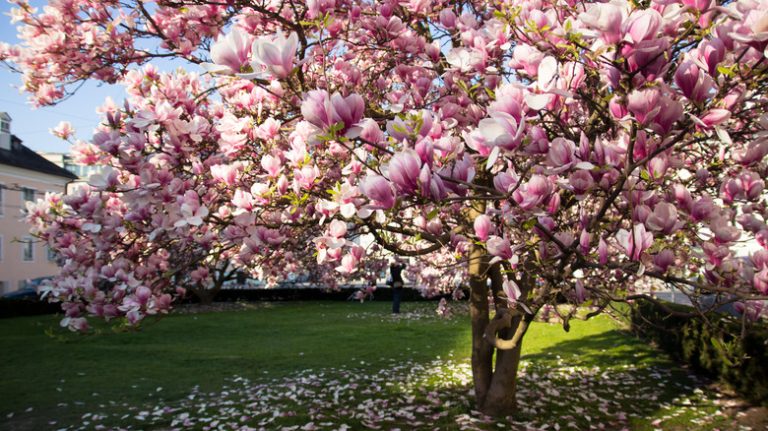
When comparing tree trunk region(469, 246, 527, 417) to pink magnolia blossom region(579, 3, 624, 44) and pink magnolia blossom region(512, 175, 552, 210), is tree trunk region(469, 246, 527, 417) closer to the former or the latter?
pink magnolia blossom region(512, 175, 552, 210)

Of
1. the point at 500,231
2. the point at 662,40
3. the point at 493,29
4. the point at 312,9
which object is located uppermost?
the point at 312,9

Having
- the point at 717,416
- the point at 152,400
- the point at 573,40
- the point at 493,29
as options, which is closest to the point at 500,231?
the point at 493,29

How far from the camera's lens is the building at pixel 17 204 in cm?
3019

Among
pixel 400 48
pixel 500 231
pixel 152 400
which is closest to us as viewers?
pixel 500 231

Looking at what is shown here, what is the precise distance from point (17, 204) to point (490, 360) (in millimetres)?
34253

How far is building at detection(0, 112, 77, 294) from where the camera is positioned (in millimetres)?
30188

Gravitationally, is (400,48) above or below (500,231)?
above

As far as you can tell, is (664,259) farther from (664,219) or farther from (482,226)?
(482,226)

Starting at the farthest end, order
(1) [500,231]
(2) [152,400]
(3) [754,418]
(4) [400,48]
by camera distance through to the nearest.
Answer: (2) [152,400] < (3) [754,418] < (4) [400,48] < (1) [500,231]

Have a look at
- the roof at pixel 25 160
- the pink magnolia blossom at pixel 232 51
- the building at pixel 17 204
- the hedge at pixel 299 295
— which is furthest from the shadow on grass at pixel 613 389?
the roof at pixel 25 160

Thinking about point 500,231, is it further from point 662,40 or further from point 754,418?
point 754,418

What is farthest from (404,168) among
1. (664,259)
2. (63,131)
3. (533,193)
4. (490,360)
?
(490,360)

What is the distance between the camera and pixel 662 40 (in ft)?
5.64

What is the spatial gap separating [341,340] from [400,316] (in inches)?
246
